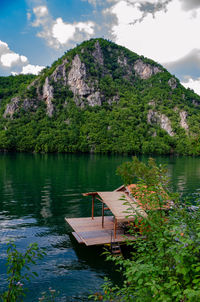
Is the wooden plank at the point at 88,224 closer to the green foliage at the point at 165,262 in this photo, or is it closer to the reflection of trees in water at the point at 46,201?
the reflection of trees in water at the point at 46,201

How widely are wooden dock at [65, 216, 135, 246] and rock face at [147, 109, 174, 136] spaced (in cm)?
16814

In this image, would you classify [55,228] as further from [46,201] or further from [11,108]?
[11,108]

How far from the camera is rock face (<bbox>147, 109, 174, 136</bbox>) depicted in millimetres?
181425

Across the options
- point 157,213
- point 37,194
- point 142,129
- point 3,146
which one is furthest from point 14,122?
point 157,213

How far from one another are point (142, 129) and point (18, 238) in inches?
6205

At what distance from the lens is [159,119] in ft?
619

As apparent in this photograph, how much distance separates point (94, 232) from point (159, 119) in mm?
Answer: 180206

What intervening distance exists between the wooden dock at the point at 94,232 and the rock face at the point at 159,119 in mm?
168140

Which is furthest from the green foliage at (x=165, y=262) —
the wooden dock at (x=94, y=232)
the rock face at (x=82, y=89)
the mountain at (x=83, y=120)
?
the rock face at (x=82, y=89)

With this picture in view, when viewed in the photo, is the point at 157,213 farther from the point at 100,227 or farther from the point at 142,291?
the point at 100,227

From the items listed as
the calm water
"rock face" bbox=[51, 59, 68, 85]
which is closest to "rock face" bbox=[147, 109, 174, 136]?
"rock face" bbox=[51, 59, 68, 85]

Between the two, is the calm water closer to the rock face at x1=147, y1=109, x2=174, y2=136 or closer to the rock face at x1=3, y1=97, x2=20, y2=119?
the rock face at x1=3, y1=97, x2=20, y2=119

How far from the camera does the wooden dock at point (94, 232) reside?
15592 mm

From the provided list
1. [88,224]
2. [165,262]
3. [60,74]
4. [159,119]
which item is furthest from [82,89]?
[165,262]
